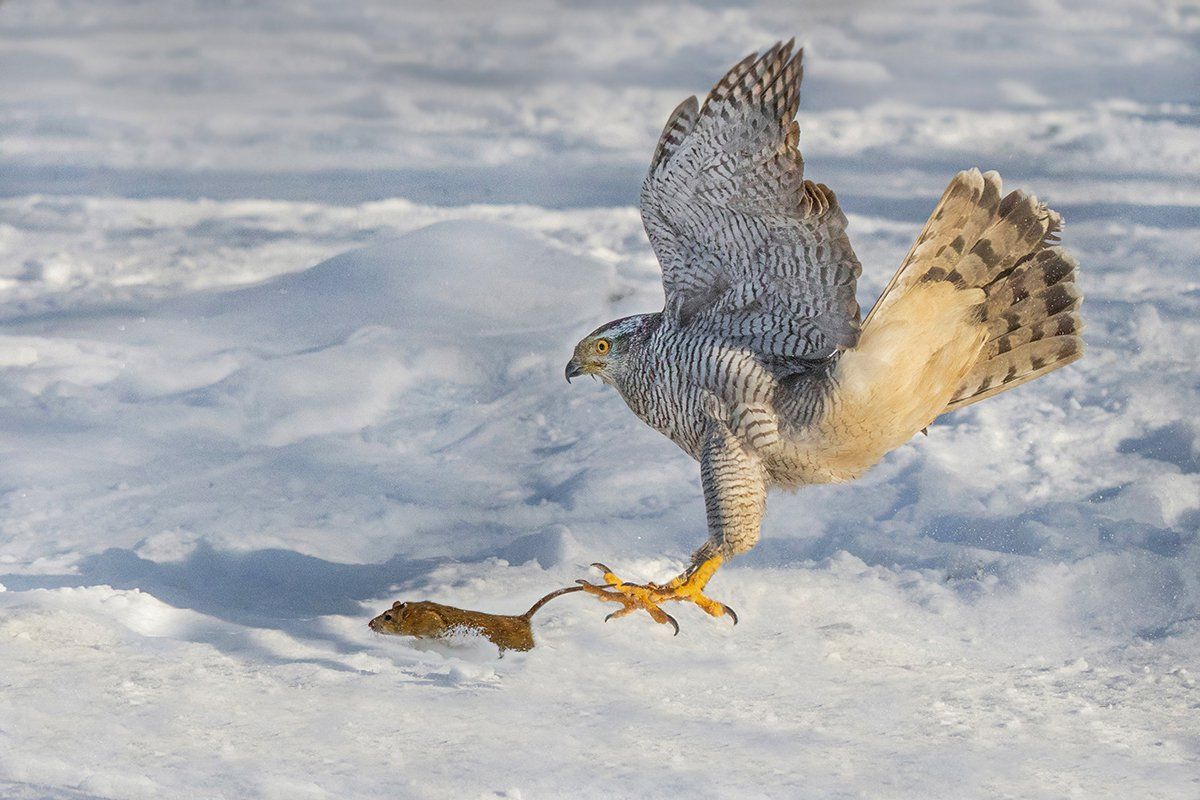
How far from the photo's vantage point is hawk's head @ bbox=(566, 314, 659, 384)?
441 cm

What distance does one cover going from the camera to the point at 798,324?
4.14m

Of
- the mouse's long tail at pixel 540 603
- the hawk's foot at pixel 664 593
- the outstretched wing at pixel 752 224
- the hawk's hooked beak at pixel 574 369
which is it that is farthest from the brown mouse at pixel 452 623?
the outstretched wing at pixel 752 224

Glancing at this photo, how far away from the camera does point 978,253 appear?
4.11 metres

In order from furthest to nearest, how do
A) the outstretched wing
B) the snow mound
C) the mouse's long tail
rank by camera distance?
the snow mound < the mouse's long tail < the outstretched wing

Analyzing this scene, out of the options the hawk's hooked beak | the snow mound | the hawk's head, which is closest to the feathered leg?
the hawk's head

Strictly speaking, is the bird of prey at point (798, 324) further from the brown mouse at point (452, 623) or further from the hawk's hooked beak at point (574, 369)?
the brown mouse at point (452, 623)

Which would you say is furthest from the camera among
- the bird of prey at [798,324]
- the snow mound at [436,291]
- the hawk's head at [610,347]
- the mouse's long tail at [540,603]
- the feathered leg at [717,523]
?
the snow mound at [436,291]

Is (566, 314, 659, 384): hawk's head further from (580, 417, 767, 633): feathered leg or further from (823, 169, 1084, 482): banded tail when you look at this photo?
(823, 169, 1084, 482): banded tail

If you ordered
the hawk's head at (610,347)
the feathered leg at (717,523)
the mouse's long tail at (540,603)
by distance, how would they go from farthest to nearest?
the hawk's head at (610,347) < the mouse's long tail at (540,603) < the feathered leg at (717,523)

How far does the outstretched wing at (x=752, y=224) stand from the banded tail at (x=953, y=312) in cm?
14

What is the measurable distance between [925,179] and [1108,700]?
6.44m

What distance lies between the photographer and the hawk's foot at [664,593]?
4102 millimetres

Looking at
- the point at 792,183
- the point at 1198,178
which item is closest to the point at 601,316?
the point at 792,183

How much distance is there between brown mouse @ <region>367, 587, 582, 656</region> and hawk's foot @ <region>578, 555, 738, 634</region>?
163 millimetres
